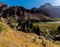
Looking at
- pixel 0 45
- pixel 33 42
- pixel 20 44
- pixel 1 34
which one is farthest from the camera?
pixel 33 42

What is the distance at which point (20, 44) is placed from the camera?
17547mm

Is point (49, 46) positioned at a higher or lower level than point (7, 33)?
lower

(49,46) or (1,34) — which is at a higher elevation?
(1,34)

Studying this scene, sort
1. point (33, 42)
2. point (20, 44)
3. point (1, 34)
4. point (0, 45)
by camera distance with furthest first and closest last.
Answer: point (33, 42)
point (1, 34)
point (20, 44)
point (0, 45)

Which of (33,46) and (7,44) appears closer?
(7,44)

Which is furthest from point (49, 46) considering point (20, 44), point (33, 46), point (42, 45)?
point (20, 44)

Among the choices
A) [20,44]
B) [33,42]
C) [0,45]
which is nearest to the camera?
[0,45]

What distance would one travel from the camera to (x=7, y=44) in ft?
54.3

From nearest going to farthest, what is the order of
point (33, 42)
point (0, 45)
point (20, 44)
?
point (0, 45), point (20, 44), point (33, 42)

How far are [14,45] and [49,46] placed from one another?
17.0ft

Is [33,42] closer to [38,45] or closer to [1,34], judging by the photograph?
[38,45]

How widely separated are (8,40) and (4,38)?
40 cm

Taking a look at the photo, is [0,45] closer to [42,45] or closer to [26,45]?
[26,45]

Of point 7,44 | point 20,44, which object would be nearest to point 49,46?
point 20,44
